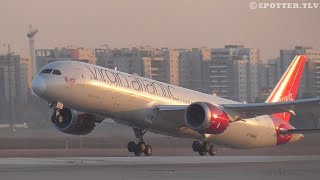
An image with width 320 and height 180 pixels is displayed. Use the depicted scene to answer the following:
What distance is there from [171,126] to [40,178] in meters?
19.7

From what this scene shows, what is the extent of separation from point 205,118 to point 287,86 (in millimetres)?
12743

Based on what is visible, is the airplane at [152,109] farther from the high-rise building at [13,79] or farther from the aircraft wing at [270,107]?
the high-rise building at [13,79]

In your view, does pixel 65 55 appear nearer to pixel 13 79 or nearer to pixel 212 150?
pixel 13 79

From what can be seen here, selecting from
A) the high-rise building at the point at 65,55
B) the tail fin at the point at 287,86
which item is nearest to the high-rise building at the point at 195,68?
the high-rise building at the point at 65,55

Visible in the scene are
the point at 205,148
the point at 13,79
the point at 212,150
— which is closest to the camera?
the point at 205,148

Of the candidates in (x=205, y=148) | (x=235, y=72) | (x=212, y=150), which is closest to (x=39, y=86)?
(x=205, y=148)

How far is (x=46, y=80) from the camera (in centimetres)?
→ 4469

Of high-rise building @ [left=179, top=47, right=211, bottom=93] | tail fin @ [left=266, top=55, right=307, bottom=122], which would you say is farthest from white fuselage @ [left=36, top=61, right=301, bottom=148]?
high-rise building @ [left=179, top=47, right=211, bottom=93]

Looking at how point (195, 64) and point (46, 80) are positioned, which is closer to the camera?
point (46, 80)

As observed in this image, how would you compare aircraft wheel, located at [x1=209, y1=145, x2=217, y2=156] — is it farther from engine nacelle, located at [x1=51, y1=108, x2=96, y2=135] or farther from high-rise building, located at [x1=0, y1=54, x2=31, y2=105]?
high-rise building, located at [x1=0, y1=54, x2=31, y2=105]

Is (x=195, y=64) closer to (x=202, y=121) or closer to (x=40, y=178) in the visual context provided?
(x=202, y=121)

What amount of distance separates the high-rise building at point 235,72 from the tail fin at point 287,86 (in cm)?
6541

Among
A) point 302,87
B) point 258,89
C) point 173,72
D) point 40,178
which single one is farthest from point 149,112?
point 173,72

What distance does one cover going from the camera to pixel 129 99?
4678 centimetres
